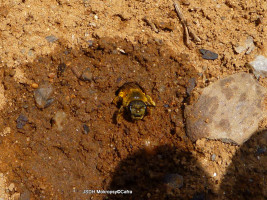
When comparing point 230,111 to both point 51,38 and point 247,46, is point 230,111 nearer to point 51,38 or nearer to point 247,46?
point 247,46

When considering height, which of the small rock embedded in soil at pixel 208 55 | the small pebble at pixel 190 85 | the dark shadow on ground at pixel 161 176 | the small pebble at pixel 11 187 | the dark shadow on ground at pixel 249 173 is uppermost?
the small rock embedded in soil at pixel 208 55

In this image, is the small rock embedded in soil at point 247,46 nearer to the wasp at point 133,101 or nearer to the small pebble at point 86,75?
the wasp at point 133,101

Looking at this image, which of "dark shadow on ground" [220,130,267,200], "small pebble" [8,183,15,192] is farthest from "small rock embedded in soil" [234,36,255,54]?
"small pebble" [8,183,15,192]

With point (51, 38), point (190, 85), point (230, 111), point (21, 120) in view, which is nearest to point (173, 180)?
point (230, 111)

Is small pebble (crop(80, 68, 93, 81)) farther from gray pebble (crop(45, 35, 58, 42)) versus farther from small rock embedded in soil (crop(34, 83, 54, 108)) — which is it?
gray pebble (crop(45, 35, 58, 42))

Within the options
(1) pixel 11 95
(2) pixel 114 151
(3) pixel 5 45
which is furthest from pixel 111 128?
(3) pixel 5 45

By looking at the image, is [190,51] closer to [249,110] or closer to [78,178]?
[249,110]

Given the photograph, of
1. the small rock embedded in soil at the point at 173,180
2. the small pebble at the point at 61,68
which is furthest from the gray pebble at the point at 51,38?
the small rock embedded in soil at the point at 173,180
